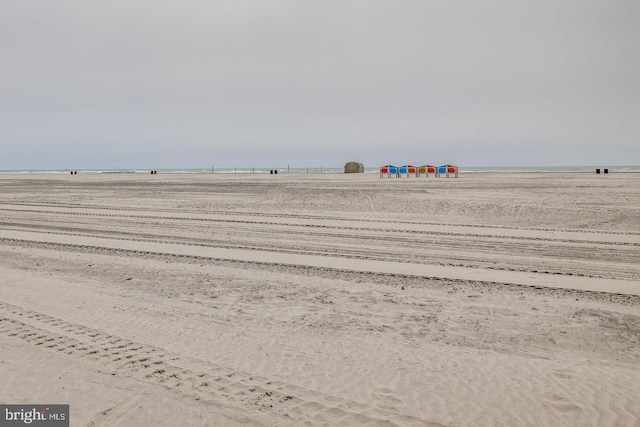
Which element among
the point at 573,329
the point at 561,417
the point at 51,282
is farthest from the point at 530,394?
the point at 51,282

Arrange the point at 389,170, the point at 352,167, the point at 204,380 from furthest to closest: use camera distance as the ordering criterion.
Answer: the point at 352,167
the point at 389,170
the point at 204,380

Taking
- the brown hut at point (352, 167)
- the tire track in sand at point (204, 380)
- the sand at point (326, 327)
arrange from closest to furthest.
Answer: the tire track in sand at point (204, 380)
the sand at point (326, 327)
the brown hut at point (352, 167)

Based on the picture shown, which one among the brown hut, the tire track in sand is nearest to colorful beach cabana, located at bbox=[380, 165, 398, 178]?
the brown hut

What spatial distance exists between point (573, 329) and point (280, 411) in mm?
3620

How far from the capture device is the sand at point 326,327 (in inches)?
152

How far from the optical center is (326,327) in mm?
5582

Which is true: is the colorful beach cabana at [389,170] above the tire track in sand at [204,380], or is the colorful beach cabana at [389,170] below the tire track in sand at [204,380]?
above

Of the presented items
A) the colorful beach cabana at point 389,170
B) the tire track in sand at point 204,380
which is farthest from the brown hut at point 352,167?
the tire track in sand at point 204,380

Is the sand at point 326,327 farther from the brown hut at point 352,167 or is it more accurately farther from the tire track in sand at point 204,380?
the brown hut at point 352,167

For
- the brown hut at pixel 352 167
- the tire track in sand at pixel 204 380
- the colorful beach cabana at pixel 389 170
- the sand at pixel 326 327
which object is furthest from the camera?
the brown hut at pixel 352 167

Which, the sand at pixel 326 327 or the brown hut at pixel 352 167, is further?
the brown hut at pixel 352 167

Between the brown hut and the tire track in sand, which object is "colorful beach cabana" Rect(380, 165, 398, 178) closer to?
the brown hut

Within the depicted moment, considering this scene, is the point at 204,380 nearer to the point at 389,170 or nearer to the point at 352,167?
the point at 389,170

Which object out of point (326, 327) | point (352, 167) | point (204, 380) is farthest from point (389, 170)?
point (204, 380)
